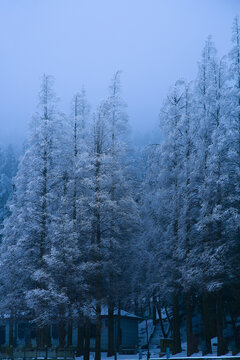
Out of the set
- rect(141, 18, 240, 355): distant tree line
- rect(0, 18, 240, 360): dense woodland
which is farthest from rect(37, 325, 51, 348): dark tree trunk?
rect(141, 18, 240, 355): distant tree line

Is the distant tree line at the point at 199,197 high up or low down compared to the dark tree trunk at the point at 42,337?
up

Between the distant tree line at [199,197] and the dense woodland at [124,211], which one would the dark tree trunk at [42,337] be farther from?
the distant tree line at [199,197]

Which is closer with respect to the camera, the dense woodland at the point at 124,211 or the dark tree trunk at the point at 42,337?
the dense woodland at the point at 124,211

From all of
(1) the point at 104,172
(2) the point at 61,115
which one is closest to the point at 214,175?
(1) the point at 104,172

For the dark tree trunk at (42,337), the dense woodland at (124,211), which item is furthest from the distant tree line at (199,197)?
the dark tree trunk at (42,337)

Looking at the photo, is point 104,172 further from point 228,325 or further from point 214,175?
point 228,325

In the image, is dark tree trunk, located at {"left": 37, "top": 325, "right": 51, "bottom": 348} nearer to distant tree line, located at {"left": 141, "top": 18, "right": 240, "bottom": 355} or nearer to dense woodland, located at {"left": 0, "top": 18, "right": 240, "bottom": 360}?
dense woodland, located at {"left": 0, "top": 18, "right": 240, "bottom": 360}

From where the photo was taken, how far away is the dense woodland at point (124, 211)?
22.8 m

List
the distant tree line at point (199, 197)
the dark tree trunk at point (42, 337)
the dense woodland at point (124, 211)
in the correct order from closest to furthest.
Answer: the distant tree line at point (199, 197) < the dense woodland at point (124, 211) < the dark tree trunk at point (42, 337)

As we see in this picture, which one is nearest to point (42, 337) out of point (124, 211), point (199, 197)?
point (124, 211)

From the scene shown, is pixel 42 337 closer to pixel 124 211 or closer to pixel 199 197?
pixel 124 211

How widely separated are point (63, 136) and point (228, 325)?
21.1m

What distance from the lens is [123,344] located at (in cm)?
4006

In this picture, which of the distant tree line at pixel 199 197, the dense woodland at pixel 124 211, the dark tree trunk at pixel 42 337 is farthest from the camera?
the dark tree trunk at pixel 42 337
